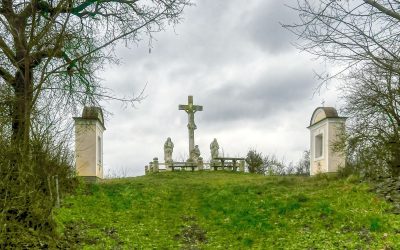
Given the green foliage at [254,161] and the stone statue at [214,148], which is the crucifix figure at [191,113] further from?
the green foliage at [254,161]

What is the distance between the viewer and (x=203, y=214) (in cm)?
1216

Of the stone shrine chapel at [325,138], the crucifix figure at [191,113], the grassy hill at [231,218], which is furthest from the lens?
the crucifix figure at [191,113]

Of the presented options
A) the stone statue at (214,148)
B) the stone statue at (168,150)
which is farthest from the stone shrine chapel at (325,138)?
the stone statue at (168,150)

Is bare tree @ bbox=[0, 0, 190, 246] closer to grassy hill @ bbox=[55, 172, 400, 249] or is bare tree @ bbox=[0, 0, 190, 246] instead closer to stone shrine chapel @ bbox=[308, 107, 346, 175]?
grassy hill @ bbox=[55, 172, 400, 249]

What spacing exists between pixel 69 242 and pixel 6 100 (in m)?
3.26

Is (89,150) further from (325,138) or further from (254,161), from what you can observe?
(254,161)

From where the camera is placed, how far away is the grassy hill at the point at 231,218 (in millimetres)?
9500

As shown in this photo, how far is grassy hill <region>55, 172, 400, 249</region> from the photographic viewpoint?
9500 millimetres

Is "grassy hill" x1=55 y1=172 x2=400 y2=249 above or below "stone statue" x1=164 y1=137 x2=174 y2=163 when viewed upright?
below

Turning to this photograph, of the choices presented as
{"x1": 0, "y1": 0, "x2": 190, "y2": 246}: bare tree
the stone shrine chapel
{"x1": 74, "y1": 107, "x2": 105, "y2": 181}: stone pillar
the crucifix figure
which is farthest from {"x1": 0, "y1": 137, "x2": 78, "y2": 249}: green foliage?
the crucifix figure

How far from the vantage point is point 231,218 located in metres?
11.4

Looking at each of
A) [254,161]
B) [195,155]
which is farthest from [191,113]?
[254,161]

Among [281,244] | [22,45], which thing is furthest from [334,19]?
[281,244]

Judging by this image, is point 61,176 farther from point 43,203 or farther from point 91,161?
point 43,203
